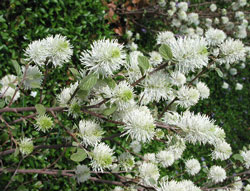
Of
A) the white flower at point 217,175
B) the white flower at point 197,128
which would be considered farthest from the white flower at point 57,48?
the white flower at point 217,175

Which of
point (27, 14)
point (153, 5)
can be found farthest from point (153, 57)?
point (153, 5)

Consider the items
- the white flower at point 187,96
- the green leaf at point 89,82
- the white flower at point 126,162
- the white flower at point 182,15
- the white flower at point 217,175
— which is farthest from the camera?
the white flower at point 182,15

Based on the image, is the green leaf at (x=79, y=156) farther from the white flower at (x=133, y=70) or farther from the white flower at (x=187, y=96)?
the white flower at (x=187, y=96)

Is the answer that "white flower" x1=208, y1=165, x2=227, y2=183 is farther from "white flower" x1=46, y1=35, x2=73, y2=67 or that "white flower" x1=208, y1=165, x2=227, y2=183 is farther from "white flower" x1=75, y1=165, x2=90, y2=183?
"white flower" x1=46, y1=35, x2=73, y2=67

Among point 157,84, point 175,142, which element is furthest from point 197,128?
point 157,84

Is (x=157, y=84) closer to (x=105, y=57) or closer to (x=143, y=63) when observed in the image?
(x=143, y=63)

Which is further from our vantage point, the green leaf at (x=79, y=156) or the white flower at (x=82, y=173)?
the white flower at (x=82, y=173)

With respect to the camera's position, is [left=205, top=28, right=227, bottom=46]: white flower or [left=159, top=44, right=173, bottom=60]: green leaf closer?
[left=159, top=44, right=173, bottom=60]: green leaf

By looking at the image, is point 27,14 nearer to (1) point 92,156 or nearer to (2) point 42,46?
(2) point 42,46

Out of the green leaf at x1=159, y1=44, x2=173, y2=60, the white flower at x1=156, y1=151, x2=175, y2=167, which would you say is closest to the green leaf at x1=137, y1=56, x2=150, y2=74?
the green leaf at x1=159, y1=44, x2=173, y2=60

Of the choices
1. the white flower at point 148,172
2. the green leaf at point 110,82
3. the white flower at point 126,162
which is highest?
the green leaf at point 110,82
